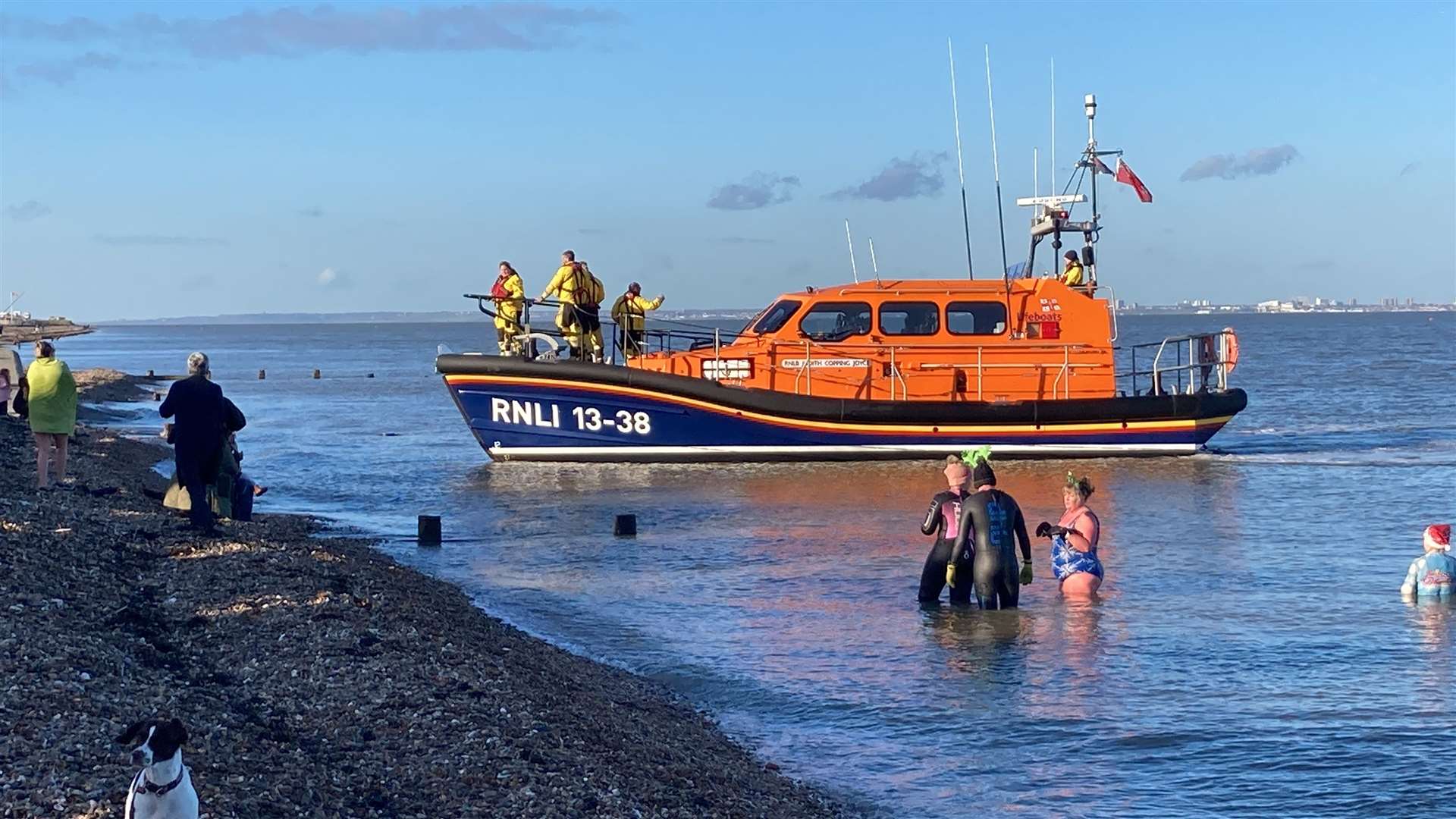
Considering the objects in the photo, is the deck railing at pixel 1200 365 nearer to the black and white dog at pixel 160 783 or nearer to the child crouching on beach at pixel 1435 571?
the child crouching on beach at pixel 1435 571

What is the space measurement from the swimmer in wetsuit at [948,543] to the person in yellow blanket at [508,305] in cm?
1132

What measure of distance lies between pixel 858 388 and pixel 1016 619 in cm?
1100

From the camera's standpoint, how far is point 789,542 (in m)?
15.5

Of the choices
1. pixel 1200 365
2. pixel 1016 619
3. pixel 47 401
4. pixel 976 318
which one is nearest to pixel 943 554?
pixel 1016 619

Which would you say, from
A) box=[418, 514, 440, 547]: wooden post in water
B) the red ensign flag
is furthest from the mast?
box=[418, 514, 440, 547]: wooden post in water

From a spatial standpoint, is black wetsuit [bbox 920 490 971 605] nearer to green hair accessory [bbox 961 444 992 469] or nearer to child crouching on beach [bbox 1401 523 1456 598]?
green hair accessory [bbox 961 444 992 469]

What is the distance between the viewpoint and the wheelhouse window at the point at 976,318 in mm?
21828

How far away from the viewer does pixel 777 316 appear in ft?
73.0

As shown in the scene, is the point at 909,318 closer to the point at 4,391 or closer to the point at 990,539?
the point at 990,539

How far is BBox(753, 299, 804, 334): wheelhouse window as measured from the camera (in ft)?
72.3

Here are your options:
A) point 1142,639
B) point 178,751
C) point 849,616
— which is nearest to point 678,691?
point 849,616

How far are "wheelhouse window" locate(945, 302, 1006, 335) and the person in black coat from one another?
12234 millimetres

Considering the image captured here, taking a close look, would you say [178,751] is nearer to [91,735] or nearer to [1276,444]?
[91,735]

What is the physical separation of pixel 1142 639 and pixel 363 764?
6021 mm
